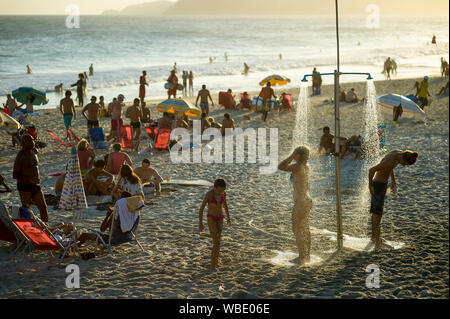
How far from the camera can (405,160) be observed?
625 centimetres

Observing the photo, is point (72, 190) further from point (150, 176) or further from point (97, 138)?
point (97, 138)

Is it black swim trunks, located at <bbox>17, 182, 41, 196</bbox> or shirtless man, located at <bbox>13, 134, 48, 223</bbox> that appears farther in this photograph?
black swim trunks, located at <bbox>17, 182, 41, 196</bbox>

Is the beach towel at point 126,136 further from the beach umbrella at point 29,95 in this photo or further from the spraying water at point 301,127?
the beach umbrella at point 29,95

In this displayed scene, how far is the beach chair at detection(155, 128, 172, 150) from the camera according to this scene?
12500mm

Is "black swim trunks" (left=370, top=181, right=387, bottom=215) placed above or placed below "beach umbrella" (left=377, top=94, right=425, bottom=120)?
below

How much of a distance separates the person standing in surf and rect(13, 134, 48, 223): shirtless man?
11.1ft

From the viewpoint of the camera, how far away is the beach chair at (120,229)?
6.33m

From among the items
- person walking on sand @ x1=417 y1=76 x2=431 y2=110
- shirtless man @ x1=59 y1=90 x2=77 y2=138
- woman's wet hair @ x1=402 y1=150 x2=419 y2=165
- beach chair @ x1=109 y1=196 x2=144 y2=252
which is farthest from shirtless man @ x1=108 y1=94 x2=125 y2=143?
person walking on sand @ x1=417 y1=76 x2=431 y2=110

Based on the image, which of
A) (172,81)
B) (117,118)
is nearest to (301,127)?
(117,118)

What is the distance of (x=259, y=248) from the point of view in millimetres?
6625

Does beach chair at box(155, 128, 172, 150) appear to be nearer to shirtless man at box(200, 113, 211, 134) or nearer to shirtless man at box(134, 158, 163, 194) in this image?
shirtless man at box(200, 113, 211, 134)

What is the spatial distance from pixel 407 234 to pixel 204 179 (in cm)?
428

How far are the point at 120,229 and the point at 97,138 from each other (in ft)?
21.2
